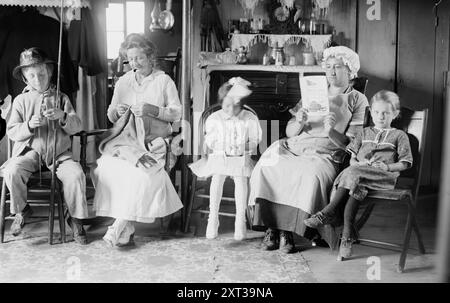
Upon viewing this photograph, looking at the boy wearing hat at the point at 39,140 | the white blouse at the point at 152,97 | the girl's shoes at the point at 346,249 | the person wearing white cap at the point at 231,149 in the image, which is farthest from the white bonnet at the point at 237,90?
the girl's shoes at the point at 346,249

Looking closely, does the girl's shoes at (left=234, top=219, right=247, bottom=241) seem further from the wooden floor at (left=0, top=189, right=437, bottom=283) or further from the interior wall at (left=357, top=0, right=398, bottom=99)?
the interior wall at (left=357, top=0, right=398, bottom=99)

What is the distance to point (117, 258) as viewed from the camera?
127 inches

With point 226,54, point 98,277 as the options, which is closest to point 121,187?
point 98,277

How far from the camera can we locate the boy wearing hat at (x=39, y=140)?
3441mm

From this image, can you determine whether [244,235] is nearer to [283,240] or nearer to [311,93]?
[283,240]

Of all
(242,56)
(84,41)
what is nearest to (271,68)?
(242,56)

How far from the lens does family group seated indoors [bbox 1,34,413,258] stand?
3.27 metres

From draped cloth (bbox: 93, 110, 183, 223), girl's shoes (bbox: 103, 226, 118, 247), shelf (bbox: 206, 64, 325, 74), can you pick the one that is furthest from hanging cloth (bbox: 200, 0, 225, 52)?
girl's shoes (bbox: 103, 226, 118, 247)

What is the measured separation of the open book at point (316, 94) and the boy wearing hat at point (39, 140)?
5.16ft

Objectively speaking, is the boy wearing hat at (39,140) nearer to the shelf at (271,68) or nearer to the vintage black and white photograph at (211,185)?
the vintage black and white photograph at (211,185)

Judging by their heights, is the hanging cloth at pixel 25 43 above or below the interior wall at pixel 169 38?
below

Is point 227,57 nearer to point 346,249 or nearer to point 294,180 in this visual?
point 294,180

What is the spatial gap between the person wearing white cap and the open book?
40 cm

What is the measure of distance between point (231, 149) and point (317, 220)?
0.81 metres
